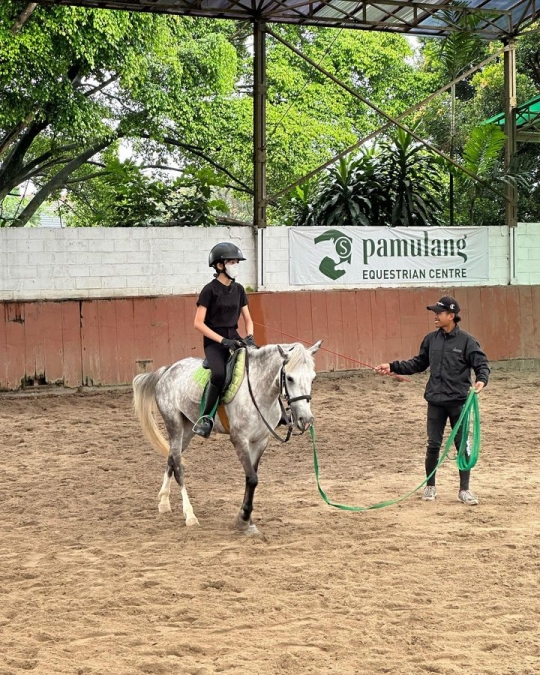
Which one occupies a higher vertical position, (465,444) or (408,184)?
(408,184)

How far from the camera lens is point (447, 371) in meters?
7.60

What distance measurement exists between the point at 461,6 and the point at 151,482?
37.3 ft

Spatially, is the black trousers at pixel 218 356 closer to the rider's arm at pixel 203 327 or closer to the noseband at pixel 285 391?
the rider's arm at pixel 203 327

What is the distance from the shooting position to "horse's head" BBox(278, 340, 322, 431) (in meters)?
6.25

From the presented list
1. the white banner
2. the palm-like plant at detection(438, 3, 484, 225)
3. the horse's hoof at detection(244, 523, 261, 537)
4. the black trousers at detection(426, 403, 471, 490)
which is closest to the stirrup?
the horse's hoof at detection(244, 523, 261, 537)

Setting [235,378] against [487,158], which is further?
[487,158]

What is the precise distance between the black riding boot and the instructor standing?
1.41 metres

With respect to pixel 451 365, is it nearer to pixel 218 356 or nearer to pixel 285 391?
pixel 285 391

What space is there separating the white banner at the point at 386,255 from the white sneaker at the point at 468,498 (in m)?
8.28

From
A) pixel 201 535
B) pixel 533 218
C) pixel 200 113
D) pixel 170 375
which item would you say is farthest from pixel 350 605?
pixel 533 218

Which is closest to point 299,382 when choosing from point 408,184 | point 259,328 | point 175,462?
point 175,462

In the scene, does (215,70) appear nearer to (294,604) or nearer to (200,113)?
(200,113)

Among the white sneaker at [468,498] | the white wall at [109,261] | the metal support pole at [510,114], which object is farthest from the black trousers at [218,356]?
the metal support pole at [510,114]

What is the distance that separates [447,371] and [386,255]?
8.60 m
